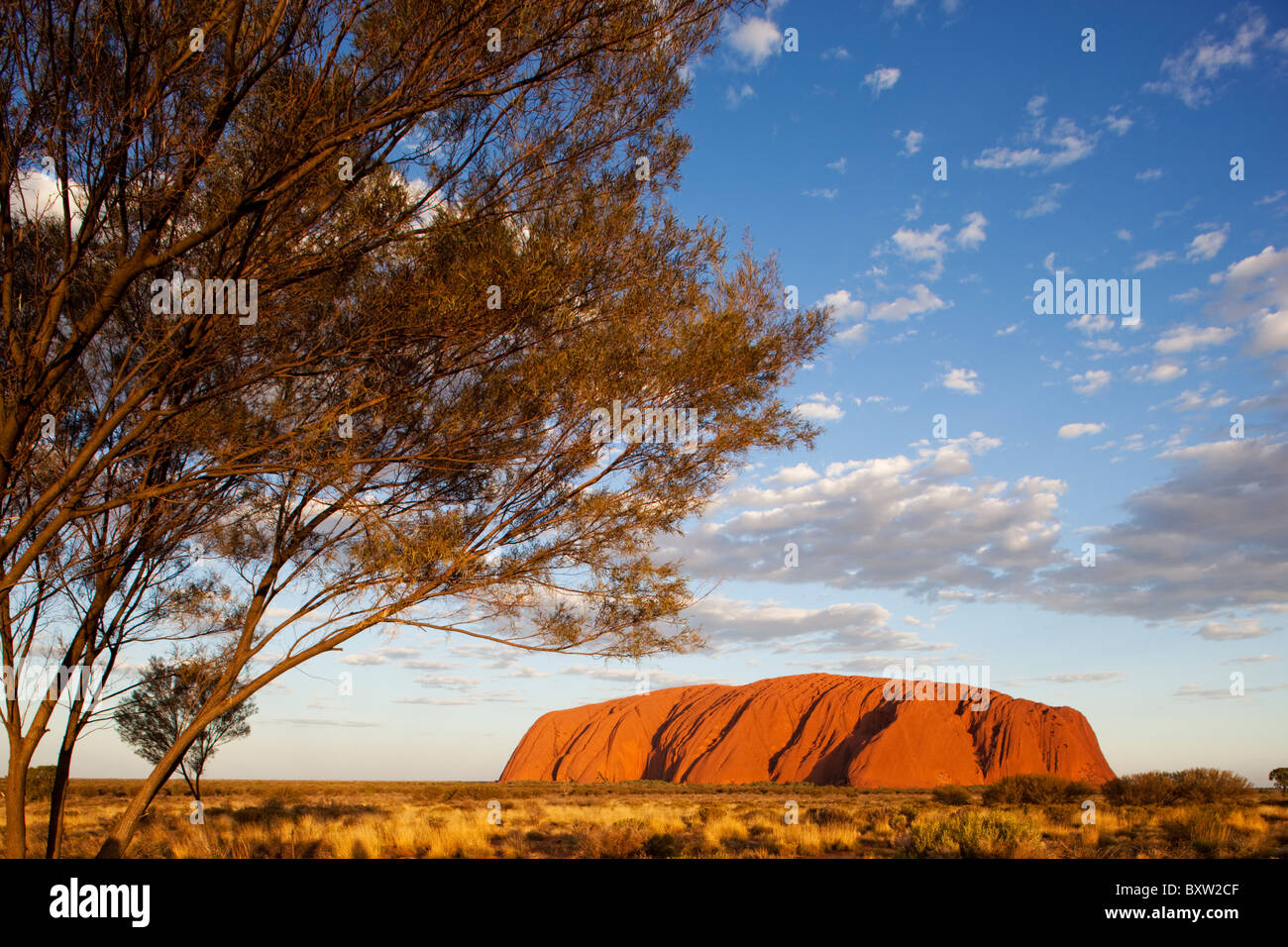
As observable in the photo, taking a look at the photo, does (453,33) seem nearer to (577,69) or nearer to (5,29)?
(577,69)

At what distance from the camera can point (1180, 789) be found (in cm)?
2139

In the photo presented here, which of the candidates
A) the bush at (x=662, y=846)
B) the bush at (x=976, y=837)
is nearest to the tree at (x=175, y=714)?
the bush at (x=662, y=846)

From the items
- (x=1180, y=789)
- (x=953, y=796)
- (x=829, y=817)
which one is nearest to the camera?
(x=829, y=817)

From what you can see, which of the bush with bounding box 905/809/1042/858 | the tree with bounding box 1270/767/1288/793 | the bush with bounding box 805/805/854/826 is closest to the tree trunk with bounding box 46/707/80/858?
the bush with bounding box 905/809/1042/858

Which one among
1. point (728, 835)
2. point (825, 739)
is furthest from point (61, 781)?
point (825, 739)

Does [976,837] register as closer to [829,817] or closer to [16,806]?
[829,817]

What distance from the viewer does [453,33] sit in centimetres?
595

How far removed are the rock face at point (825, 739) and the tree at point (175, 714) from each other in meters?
40.4

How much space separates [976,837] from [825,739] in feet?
183

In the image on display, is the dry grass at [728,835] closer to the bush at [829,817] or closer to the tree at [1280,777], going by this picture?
the bush at [829,817]

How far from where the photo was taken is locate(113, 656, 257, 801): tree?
10117 mm

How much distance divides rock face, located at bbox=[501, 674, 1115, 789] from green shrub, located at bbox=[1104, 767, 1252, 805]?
24.4 meters
